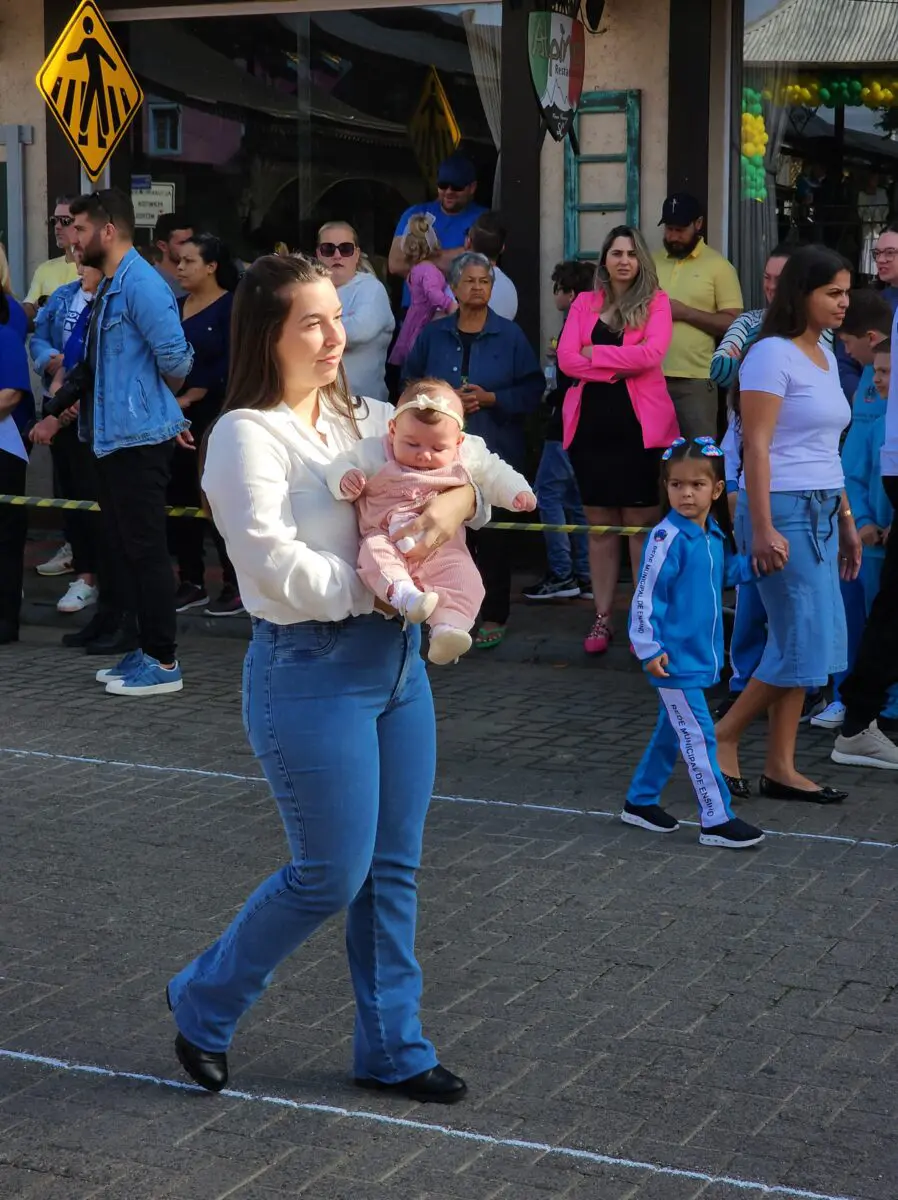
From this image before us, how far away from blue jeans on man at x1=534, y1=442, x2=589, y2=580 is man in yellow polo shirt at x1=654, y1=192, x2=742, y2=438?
87cm

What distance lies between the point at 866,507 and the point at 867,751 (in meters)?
1.30

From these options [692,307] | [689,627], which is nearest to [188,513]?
[692,307]

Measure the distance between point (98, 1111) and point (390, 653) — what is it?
1.26 meters

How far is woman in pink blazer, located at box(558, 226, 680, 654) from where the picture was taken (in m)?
9.56

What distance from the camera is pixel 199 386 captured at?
1089cm

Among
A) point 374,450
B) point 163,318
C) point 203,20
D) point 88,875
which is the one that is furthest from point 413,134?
point 374,450

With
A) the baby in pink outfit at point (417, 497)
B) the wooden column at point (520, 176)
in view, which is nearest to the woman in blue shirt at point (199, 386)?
the wooden column at point (520, 176)

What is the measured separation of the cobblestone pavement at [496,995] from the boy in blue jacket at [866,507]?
0.53m

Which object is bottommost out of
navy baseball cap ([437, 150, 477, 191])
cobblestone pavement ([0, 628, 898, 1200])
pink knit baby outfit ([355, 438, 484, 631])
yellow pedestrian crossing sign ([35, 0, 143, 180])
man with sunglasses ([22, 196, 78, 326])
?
cobblestone pavement ([0, 628, 898, 1200])

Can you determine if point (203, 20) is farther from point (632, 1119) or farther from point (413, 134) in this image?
point (632, 1119)

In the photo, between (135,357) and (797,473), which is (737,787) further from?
(135,357)

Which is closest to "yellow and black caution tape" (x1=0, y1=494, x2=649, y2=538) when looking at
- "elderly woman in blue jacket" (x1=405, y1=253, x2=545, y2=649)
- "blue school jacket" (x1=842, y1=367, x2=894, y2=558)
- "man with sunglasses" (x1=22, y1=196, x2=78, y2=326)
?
"elderly woman in blue jacket" (x1=405, y1=253, x2=545, y2=649)

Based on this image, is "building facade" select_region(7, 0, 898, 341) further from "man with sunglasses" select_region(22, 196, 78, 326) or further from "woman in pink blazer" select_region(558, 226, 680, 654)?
Result: "woman in pink blazer" select_region(558, 226, 680, 654)

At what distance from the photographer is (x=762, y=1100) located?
4.29 meters
